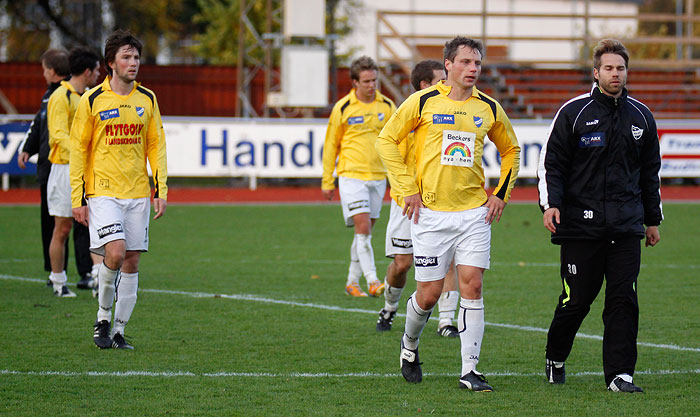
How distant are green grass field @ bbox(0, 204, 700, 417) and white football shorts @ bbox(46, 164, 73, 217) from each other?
2.81ft

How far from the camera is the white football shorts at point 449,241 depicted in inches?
255

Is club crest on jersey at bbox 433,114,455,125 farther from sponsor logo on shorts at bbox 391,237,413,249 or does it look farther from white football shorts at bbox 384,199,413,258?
sponsor logo on shorts at bbox 391,237,413,249

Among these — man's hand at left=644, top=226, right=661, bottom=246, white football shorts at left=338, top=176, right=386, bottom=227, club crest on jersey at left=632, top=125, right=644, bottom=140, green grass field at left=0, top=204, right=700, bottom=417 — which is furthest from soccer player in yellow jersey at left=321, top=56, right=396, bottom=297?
club crest on jersey at left=632, top=125, right=644, bottom=140

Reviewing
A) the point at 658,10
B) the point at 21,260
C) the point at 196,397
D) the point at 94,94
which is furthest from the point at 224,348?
the point at 658,10

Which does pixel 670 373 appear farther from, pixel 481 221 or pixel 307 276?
pixel 307 276

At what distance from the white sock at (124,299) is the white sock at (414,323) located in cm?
218

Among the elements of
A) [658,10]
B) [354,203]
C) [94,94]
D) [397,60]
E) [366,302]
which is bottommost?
[366,302]

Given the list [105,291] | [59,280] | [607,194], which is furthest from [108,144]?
[607,194]

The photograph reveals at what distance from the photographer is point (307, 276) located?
1188 centimetres

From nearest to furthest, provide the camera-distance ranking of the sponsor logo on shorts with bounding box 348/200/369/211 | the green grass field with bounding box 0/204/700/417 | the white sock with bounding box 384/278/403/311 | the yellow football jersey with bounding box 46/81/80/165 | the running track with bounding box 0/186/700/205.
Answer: the green grass field with bounding box 0/204/700/417 < the white sock with bounding box 384/278/403/311 < the yellow football jersey with bounding box 46/81/80/165 < the sponsor logo on shorts with bounding box 348/200/369/211 < the running track with bounding box 0/186/700/205

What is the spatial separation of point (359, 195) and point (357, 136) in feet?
1.93

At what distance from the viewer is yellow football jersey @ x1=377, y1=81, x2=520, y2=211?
6.58 meters

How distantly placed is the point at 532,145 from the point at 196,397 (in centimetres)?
1776

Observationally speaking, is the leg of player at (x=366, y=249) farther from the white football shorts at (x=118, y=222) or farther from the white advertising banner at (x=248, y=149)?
the white advertising banner at (x=248, y=149)
